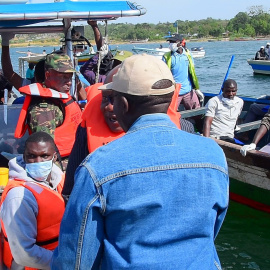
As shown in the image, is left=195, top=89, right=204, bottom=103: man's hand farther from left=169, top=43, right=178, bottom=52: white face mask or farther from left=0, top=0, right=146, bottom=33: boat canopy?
left=0, top=0, right=146, bottom=33: boat canopy

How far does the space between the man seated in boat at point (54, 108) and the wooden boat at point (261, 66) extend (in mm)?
24060

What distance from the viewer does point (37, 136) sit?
9.53ft

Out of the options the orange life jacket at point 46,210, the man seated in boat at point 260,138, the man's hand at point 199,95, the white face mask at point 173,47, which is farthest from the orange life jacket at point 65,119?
the man's hand at point 199,95

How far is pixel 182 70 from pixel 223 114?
1.95 m

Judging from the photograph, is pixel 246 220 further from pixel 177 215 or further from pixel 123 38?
pixel 123 38

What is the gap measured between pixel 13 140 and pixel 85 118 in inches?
65.2

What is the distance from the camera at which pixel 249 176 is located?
6.21 metres

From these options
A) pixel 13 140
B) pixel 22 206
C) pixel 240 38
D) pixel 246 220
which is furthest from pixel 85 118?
pixel 240 38

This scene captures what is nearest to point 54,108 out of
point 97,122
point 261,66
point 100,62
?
point 97,122

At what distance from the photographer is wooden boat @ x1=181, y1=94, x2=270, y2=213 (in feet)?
19.2

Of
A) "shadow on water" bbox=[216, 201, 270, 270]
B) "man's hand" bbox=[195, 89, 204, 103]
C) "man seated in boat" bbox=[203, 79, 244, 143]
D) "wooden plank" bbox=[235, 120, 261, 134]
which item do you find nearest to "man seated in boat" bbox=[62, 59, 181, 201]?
"shadow on water" bbox=[216, 201, 270, 270]

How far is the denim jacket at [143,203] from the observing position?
156 centimetres

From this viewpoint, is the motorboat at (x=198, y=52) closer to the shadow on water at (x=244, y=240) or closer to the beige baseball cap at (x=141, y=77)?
the shadow on water at (x=244, y=240)

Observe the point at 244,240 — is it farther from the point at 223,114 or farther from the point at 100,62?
the point at 100,62
